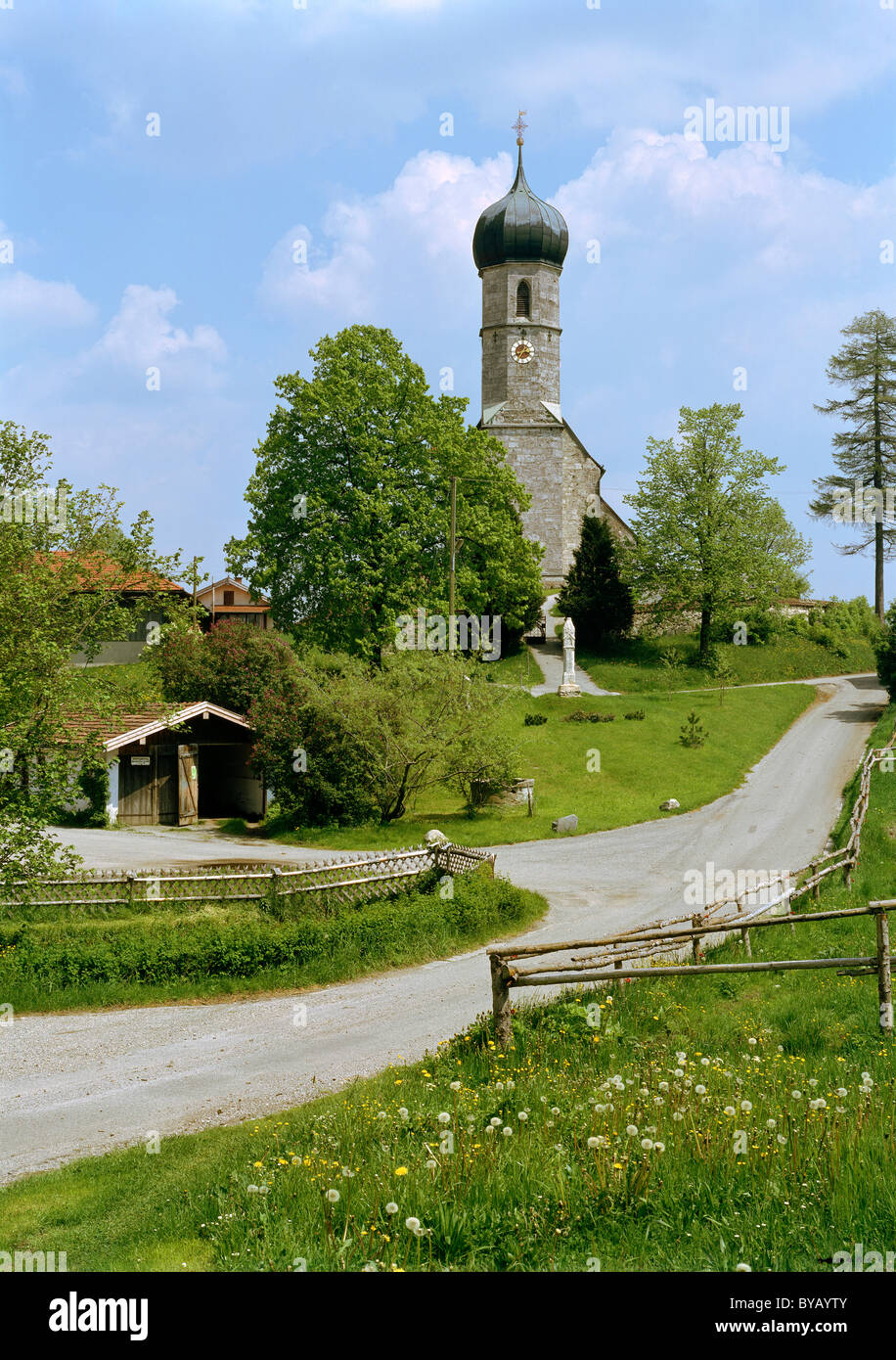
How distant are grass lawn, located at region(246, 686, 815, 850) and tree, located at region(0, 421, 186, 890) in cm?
1279

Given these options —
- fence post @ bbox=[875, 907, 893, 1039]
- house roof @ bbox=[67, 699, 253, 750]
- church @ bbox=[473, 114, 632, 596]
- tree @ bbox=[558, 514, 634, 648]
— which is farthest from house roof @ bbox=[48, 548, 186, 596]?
church @ bbox=[473, 114, 632, 596]

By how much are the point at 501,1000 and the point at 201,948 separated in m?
7.09

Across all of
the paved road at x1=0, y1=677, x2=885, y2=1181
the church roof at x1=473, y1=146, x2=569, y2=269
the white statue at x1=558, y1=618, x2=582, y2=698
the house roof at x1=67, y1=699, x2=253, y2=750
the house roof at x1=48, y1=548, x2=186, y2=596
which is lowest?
the paved road at x1=0, y1=677, x2=885, y2=1181

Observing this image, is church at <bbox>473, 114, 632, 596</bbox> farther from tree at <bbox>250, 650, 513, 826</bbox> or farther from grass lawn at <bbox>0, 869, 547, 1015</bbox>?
grass lawn at <bbox>0, 869, 547, 1015</bbox>

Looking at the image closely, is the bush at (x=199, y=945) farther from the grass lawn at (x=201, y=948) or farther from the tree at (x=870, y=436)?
the tree at (x=870, y=436)

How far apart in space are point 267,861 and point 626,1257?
802 inches

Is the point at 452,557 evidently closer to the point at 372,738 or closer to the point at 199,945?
the point at 372,738

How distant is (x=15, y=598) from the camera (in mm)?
15250

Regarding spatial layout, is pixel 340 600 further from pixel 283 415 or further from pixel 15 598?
pixel 15 598

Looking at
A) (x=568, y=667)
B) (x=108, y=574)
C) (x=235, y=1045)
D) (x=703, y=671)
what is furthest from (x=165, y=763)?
(x=703, y=671)

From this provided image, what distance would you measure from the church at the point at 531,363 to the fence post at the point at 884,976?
51622mm

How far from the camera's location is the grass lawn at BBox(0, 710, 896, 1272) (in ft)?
18.9

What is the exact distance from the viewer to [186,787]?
3362 centimetres

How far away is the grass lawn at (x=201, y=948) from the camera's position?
49.5 ft
